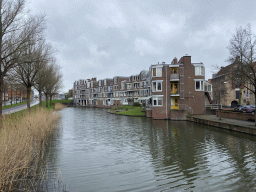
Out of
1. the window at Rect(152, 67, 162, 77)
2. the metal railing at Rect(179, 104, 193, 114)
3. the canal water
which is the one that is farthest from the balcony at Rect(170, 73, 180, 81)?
the canal water

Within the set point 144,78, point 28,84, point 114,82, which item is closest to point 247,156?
point 28,84

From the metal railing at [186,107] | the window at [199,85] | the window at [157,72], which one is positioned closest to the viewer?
the metal railing at [186,107]

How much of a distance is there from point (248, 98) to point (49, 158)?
54517mm

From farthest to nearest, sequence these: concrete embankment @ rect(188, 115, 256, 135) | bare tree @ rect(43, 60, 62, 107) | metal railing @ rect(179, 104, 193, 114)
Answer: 1. metal railing @ rect(179, 104, 193, 114)
2. bare tree @ rect(43, 60, 62, 107)
3. concrete embankment @ rect(188, 115, 256, 135)

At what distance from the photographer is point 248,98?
51812mm

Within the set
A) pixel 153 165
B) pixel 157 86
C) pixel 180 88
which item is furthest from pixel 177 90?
pixel 153 165

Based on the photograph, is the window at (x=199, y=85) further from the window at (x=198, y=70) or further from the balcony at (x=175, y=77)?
the balcony at (x=175, y=77)

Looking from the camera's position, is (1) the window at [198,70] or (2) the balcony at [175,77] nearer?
(2) the balcony at [175,77]

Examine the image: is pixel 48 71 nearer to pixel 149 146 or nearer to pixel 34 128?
pixel 34 128

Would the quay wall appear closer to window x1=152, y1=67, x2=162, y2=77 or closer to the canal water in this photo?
the canal water

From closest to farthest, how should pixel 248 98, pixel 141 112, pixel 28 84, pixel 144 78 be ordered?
pixel 28 84 → pixel 141 112 → pixel 248 98 → pixel 144 78

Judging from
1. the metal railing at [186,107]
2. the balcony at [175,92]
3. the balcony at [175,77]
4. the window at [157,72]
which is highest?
the window at [157,72]

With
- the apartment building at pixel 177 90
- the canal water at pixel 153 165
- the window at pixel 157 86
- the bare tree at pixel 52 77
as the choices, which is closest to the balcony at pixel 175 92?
the apartment building at pixel 177 90

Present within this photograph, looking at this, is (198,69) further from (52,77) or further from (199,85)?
(52,77)
